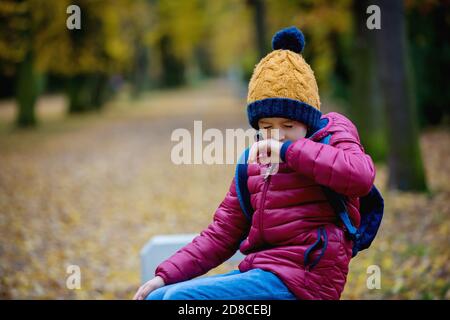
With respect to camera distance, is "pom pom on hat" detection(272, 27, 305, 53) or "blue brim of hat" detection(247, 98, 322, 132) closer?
"blue brim of hat" detection(247, 98, 322, 132)

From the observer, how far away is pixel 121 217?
26.7ft

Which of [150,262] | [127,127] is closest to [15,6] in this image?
[127,127]

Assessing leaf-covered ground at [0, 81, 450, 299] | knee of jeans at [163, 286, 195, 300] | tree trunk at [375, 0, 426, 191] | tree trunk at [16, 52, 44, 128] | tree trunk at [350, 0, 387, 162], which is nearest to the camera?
knee of jeans at [163, 286, 195, 300]

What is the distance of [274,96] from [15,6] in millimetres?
14653

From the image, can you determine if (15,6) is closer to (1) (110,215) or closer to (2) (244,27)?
(1) (110,215)

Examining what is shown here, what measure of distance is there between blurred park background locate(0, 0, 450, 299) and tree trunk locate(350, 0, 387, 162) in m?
0.02

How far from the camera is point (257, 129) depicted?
2457mm

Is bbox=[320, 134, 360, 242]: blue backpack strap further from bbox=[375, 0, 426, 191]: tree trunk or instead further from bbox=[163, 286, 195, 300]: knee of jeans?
bbox=[375, 0, 426, 191]: tree trunk

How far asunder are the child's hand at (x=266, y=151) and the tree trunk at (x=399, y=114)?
20.4ft

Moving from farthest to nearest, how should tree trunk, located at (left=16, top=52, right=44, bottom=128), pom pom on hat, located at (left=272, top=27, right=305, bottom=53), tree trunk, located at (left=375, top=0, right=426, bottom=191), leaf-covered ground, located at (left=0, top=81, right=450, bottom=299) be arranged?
tree trunk, located at (left=16, top=52, right=44, bottom=128) < tree trunk, located at (left=375, top=0, right=426, bottom=191) < leaf-covered ground, located at (left=0, top=81, right=450, bottom=299) < pom pom on hat, located at (left=272, top=27, right=305, bottom=53)

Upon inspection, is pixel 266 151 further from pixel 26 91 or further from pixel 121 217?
pixel 26 91

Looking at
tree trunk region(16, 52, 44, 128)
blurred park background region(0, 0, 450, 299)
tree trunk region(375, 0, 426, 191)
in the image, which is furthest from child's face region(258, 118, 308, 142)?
tree trunk region(16, 52, 44, 128)

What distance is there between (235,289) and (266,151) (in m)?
0.57

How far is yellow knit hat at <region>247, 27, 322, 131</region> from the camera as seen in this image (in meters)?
2.24
